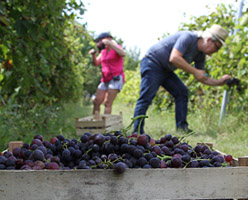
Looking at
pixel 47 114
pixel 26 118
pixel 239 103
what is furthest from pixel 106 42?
pixel 239 103

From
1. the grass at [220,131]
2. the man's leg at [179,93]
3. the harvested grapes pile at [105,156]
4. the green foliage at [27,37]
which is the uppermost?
the green foliage at [27,37]

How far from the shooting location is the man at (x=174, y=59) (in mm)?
3994

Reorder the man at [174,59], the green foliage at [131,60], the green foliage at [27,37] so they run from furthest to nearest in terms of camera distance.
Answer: the green foliage at [131,60]
the man at [174,59]
the green foliage at [27,37]

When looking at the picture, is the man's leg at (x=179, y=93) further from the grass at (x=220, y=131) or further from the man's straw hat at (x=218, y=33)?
the man's straw hat at (x=218, y=33)

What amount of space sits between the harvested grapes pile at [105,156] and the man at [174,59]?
2.51 m

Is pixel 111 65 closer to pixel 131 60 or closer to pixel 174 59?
pixel 174 59

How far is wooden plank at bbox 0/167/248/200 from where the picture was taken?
3.96 ft

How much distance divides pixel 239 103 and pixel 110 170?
414cm

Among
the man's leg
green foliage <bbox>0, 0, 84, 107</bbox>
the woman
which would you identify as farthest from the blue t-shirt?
the woman

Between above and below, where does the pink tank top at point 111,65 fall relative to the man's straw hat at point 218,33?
below

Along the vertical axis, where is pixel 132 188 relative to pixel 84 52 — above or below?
below

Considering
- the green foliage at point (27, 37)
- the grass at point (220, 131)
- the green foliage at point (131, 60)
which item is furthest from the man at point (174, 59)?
the green foliage at point (131, 60)

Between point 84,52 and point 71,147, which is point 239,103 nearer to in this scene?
point 71,147

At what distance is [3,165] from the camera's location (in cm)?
131
